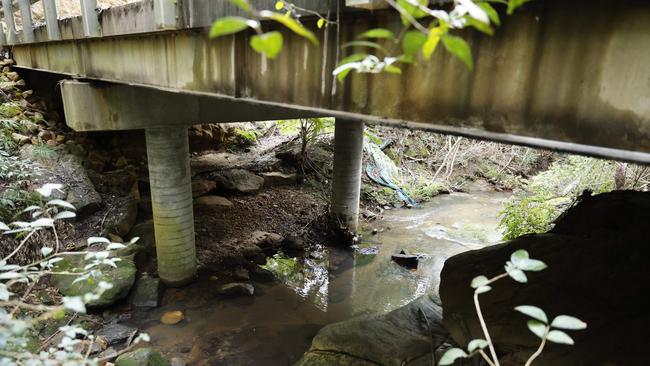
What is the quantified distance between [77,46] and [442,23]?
7028 mm

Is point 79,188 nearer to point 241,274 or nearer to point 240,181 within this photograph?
point 241,274

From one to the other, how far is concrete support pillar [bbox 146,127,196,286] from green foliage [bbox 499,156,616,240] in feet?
23.7

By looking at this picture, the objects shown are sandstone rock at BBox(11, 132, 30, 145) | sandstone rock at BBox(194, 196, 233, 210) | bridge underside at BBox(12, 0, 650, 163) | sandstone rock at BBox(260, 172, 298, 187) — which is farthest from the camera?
sandstone rock at BBox(260, 172, 298, 187)

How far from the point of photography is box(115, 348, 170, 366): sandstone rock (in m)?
5.23

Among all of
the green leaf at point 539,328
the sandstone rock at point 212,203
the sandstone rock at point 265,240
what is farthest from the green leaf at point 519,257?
the sandstone rock at point 212,203

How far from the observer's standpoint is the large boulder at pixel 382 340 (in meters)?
5.09

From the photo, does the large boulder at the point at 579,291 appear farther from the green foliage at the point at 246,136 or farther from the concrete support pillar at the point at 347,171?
the green foliage at the point at 246,136

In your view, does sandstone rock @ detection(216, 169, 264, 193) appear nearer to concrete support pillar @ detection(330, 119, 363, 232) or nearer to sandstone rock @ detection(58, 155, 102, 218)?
concrete support pillar @ detection(330, 119, 363, 232)

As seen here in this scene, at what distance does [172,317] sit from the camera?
7.08 m

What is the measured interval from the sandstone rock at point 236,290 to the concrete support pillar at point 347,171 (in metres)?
3.74

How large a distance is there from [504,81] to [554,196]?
987 cm

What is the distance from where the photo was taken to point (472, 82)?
2182 millimetres

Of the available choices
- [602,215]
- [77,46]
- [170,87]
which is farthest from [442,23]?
[77,46]

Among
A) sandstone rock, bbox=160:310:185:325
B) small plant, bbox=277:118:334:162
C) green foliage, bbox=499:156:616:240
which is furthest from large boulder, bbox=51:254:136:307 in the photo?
green foliage, bbox=499:156:616:240
